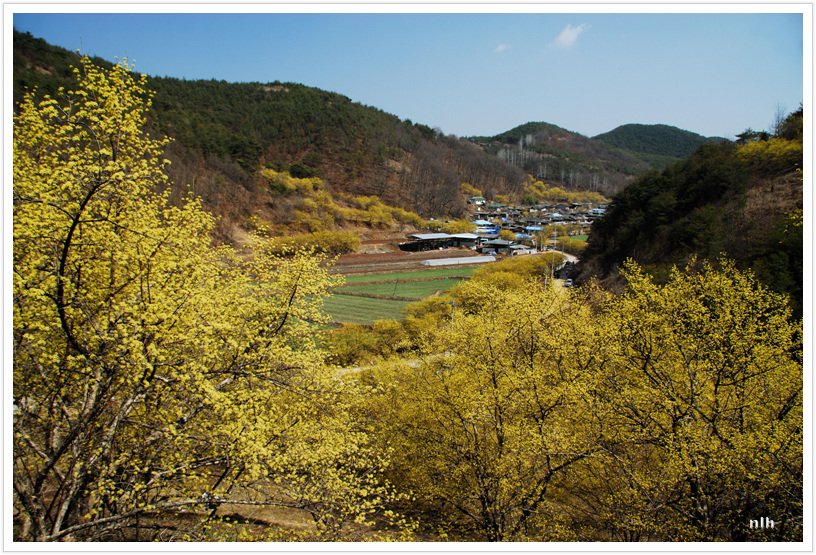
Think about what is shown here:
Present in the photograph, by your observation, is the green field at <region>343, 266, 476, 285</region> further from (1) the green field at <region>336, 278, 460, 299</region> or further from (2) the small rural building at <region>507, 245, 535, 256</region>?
(2) the small rural building at <region>507, 245, 535, 256</region>

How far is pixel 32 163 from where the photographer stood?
6555 millimetres

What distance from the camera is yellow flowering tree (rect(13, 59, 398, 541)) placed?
5875 millimetres

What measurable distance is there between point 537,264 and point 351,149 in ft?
303

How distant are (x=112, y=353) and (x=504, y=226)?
4668 inches

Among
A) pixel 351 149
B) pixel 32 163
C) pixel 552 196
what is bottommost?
pixel 32 163

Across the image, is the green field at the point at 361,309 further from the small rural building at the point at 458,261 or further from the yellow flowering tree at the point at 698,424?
the yellow flowering tree at the point at 698,424

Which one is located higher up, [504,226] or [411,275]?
[504,226]

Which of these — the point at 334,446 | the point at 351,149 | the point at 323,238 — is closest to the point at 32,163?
the point at 334,446

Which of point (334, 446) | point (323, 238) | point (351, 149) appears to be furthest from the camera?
point (351, 149)

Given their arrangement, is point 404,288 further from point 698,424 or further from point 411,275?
point 698,424

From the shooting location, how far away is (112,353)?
6125 mm

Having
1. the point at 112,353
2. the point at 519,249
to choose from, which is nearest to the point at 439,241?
the point at 519,249
